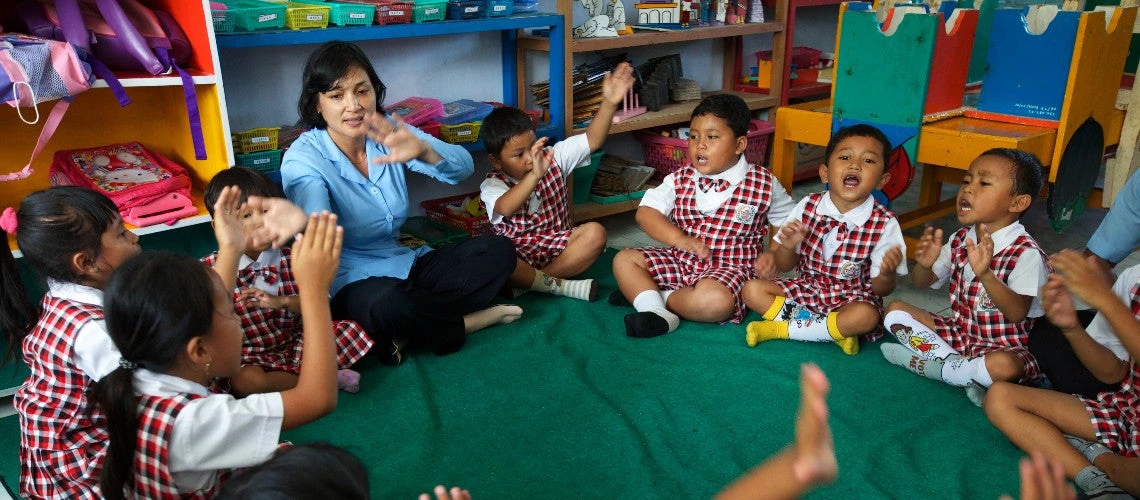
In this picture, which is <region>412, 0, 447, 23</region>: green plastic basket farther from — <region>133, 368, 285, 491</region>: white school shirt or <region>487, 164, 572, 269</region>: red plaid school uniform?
<region>133, 368, 285, 491</region>: white school shirt

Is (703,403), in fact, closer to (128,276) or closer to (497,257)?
(497,257)

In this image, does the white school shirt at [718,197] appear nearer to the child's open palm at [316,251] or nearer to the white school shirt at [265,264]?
the white school shirt at [265,264]

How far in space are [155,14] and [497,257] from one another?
115 centimetres

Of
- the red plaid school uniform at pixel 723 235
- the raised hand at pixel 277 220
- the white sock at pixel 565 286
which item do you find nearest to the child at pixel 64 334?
the raised hand at pixel 277 220

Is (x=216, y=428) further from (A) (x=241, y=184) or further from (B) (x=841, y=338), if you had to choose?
(B) (x=841, y=338)

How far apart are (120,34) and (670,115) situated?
87.4 inches

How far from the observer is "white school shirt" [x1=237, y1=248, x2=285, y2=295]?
2232 mm

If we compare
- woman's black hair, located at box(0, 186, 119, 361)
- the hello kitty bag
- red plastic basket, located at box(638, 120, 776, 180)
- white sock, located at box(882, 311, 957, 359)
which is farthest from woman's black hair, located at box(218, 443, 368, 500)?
red plastic basket, located at box(638, 120, 776, 180)

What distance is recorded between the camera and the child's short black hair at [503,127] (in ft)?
9.20

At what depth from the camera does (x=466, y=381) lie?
7.63 feet

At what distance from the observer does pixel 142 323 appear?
129 centimetres

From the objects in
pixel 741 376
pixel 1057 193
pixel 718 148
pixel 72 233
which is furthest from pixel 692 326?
pixel 72 233

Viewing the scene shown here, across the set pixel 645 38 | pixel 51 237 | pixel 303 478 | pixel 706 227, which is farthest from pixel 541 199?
pixel 303 478

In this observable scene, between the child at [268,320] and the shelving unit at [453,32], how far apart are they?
47cm
